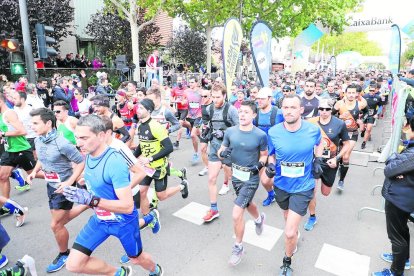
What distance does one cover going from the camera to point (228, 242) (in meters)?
4.20

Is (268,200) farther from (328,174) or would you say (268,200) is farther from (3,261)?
(3,261)

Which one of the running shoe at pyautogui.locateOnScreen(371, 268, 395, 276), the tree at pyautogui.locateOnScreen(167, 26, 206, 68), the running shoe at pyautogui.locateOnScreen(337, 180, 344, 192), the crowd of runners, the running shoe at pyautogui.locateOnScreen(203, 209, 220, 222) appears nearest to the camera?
the crowd of runners

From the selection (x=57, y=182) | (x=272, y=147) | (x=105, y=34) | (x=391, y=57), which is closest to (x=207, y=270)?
(x=272, y=147)

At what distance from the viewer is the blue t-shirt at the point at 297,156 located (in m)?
3.36

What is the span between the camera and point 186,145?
931 cm

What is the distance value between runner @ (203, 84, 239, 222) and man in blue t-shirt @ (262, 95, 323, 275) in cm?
147

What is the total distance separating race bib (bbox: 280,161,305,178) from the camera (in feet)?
11.0

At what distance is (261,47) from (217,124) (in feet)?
10.2

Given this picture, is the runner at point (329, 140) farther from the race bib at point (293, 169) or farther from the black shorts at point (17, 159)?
the black shorts at point (17, 159)

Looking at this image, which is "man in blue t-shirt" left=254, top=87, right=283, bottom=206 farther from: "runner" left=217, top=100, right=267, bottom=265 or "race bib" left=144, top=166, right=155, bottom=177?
"race bib" left=144, top=166, right=155, bottom=177

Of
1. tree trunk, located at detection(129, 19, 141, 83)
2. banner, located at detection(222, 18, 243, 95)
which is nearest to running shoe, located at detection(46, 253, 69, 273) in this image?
banner, located at detection(222, 18, 243, 95)

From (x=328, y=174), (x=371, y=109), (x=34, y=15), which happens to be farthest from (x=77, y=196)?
(x=34, y=15)

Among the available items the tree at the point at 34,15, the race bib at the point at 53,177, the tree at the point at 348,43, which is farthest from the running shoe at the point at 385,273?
the tree at the point at 348,43

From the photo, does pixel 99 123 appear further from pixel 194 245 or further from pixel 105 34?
pixel 105 34
